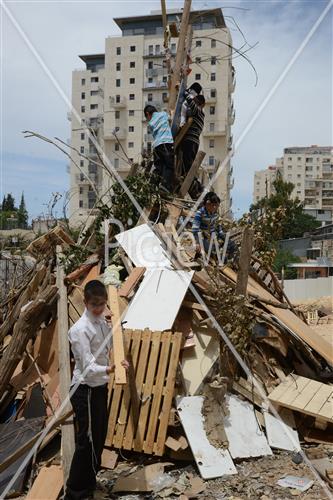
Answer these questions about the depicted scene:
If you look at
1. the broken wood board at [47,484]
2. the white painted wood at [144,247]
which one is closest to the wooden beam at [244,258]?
the white painted wood at [144,247]

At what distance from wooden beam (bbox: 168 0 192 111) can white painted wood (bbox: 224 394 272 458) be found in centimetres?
500

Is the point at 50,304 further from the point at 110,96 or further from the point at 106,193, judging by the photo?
the point at 110,96

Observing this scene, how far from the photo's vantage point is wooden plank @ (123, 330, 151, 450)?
4.52m

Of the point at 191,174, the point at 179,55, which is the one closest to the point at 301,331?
the point at 191,174

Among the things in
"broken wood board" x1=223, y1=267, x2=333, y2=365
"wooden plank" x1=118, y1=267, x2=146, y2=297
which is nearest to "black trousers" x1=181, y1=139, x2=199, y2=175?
"wooden plank" x1=118, y1=267, x2=146, y2=297

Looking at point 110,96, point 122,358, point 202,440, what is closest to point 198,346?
point 202,440

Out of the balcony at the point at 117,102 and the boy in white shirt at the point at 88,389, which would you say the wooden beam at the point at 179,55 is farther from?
the balcony at the point at 117,102

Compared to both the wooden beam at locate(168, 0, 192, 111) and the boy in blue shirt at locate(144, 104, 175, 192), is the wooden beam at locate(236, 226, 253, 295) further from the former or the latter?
the wooden beam at locate(168, 0, 192, 111)

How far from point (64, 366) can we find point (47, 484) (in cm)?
119

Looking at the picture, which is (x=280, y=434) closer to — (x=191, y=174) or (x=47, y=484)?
(x=47, y=484)

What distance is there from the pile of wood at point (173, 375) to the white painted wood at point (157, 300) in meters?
0.01

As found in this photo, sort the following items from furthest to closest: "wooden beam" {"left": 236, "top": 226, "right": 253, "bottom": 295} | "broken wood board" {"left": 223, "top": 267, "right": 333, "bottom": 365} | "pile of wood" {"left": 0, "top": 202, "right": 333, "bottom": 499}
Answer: "broken wood board" {"left": 223, "top": 267, "right": 333, "bottom": 365}
"wooden beam" {"left": 236, "top": 226, "right": 253, "bottom": 295}
"pile of wood" {"left": 0, "top": 202, "right": 333, "bottom": 499}

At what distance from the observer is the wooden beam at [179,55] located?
7855mm

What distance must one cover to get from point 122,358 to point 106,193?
3689 millimetres
